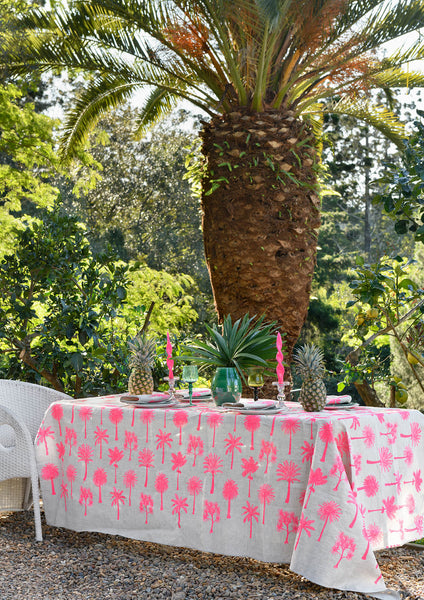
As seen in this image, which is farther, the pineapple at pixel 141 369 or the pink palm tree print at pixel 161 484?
the pineapple at pixel 141 369

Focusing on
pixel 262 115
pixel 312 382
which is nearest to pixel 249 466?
pixel 312 382

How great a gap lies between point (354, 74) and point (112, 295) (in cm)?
301

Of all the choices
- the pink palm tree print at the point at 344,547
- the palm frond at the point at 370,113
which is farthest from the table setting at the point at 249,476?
the palm frond at the point at 370,113

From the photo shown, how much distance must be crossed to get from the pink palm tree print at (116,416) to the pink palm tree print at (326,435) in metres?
1.08

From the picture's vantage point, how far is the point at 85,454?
3438 millimetres

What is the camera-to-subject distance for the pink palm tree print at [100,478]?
3371 mm

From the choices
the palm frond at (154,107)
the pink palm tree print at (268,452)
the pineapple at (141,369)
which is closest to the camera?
the pink palm tree print at (268,452)

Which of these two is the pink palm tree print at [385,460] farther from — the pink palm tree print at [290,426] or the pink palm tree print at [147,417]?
the pink palm tree print at [147,417]

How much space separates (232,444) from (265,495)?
0.87 feet

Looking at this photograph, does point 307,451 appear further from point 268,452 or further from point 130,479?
point 130,479

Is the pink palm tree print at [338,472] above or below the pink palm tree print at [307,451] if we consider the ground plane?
below

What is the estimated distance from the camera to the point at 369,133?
21.7m

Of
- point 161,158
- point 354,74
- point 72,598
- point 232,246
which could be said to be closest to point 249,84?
point 354,74

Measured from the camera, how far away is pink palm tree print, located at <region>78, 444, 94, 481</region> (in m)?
3.42
